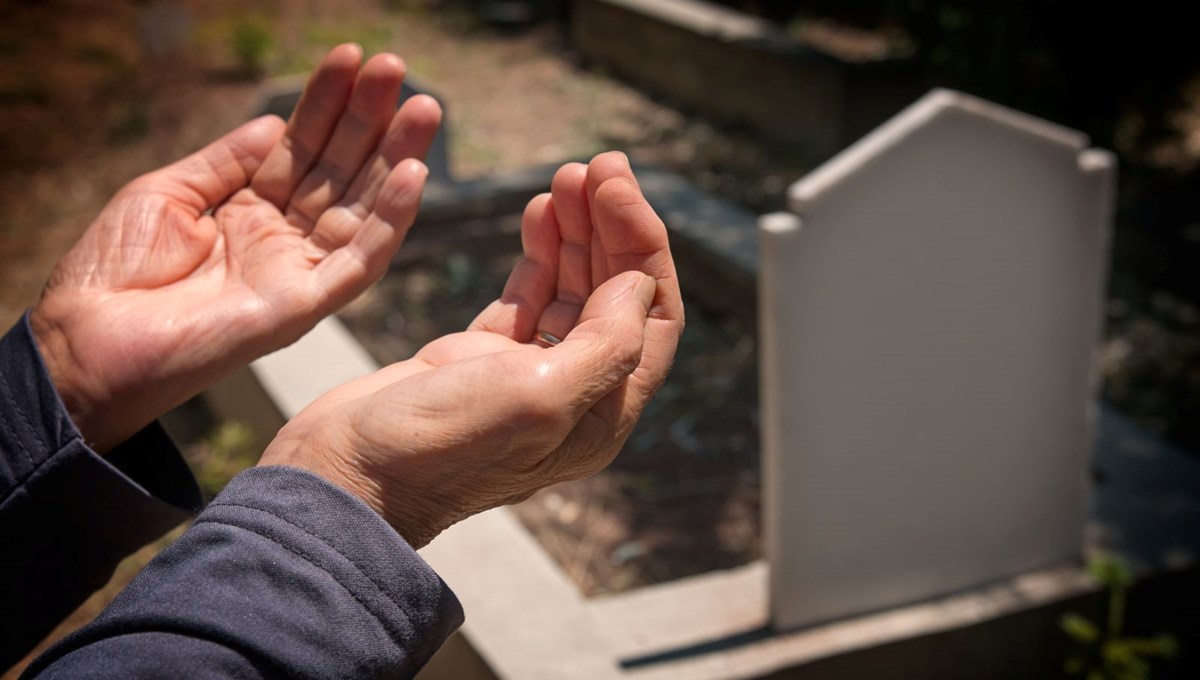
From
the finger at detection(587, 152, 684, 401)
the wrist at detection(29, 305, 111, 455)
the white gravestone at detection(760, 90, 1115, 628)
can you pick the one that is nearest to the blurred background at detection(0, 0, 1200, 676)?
the white gravestone at detection(760, 90, 1115, 628)

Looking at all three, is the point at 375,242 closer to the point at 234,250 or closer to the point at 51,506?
the point at 234,250

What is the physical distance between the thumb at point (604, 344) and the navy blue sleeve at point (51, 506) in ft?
2.09

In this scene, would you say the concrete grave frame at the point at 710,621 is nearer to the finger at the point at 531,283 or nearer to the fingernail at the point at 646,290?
the finger at the point at 531,283

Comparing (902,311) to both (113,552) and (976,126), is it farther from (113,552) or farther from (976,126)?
(113,552)

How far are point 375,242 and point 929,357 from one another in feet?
4.58

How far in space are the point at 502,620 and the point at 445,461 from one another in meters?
1.29

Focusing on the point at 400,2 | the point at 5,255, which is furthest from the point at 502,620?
the point at 400,2

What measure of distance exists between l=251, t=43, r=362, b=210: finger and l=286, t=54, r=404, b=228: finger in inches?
0.5

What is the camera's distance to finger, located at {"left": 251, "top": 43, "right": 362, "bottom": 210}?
165 cm

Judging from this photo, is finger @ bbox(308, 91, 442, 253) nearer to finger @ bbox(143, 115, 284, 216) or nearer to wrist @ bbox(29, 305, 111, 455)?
finger @ bbox(143, 115, 284, 216)

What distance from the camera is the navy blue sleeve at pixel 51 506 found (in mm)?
1316

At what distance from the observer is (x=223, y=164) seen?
1.74 metres

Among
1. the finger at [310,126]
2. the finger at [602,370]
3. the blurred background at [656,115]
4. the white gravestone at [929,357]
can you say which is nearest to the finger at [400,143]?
the finger at [310,126]

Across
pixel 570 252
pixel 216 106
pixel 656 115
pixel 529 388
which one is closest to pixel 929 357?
pixel 570 252
